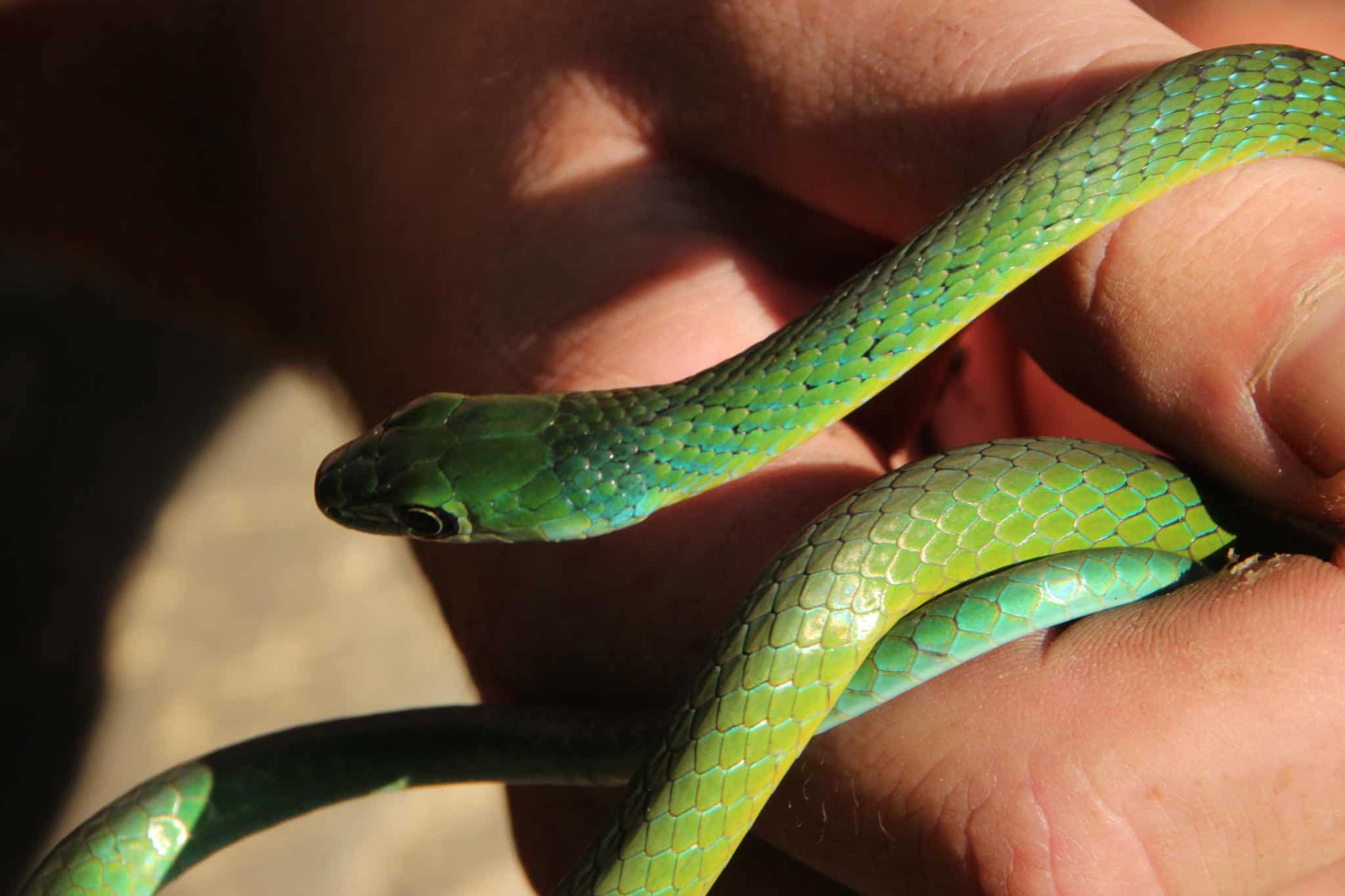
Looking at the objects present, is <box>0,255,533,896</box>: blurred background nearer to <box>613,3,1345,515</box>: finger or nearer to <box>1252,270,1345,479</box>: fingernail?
<box>613,3,1345,515</box>: finger

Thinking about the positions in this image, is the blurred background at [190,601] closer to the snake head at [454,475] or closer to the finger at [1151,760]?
the snake head at [454,475]

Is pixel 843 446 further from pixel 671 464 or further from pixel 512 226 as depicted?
pixel 512 226

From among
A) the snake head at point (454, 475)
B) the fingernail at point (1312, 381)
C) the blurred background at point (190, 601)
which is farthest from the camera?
the blurred background at point (190, 601)

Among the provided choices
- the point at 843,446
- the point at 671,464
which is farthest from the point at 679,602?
the point at 843,446

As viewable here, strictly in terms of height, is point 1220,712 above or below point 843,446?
below

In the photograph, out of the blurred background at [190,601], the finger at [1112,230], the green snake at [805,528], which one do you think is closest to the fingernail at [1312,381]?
the finger at [1112,230]

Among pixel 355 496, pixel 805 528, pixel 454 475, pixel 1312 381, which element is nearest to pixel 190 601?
pixel 355 496
